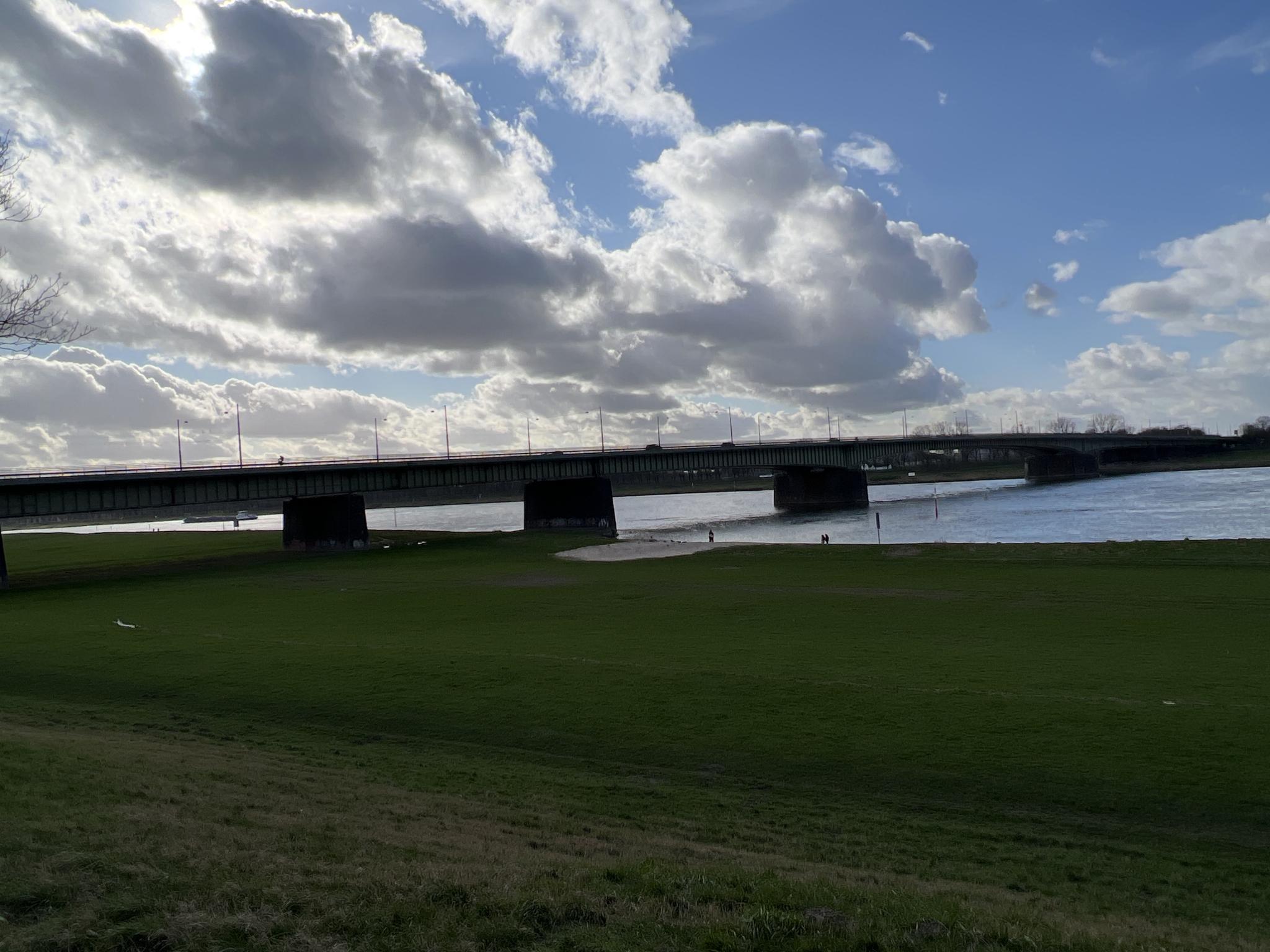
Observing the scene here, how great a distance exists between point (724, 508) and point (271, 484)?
75.1 m

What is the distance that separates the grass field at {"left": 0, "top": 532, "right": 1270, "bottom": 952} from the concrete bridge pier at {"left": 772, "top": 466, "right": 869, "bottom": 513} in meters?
97.4

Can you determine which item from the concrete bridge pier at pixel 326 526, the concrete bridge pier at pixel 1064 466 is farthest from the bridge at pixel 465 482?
the concrete bridge pier at pixel 1064 466

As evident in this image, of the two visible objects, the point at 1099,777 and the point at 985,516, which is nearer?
the point at 1099,777

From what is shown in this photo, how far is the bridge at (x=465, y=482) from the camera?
6259 centimetres

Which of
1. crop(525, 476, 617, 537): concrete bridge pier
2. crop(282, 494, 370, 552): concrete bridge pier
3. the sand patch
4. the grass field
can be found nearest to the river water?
crop(525, 476, 617, 537): concrete bridge pier

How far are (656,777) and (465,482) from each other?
76.9 m

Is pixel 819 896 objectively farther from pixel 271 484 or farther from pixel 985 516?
pixel 985 516

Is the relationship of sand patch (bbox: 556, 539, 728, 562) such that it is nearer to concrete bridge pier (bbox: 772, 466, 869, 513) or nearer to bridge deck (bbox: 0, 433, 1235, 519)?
bridge deck (bbox: 0, 433, 1235, 519)

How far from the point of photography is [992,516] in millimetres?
88438

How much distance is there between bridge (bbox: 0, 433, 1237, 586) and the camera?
62.6 m

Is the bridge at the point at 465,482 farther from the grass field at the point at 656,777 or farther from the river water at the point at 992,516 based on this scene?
the grass field at the point at 656,777

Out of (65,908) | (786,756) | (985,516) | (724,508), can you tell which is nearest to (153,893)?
(65,908)

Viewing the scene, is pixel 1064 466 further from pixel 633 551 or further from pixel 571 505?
pixel 633 551

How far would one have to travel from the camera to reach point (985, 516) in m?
88.0
